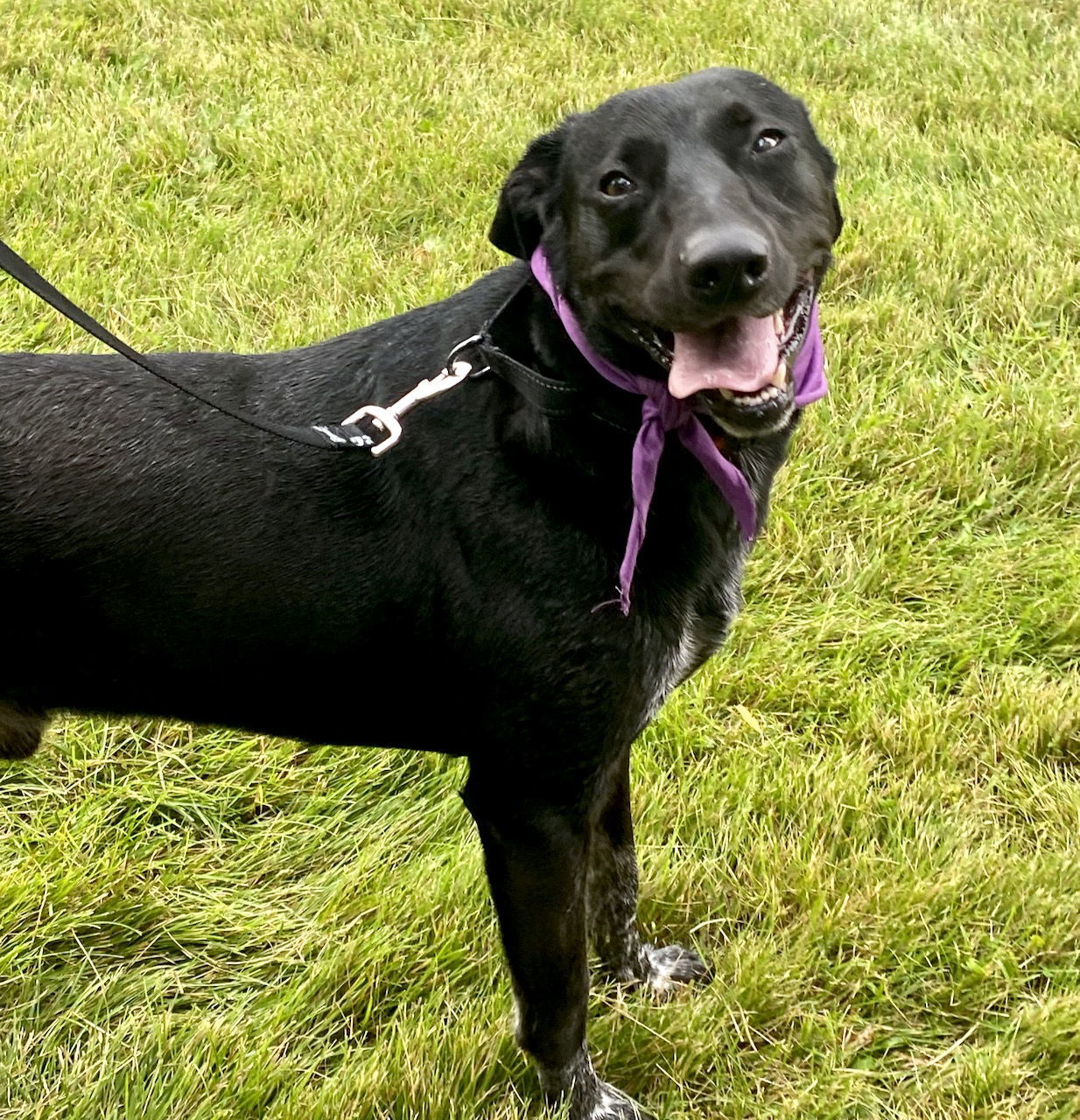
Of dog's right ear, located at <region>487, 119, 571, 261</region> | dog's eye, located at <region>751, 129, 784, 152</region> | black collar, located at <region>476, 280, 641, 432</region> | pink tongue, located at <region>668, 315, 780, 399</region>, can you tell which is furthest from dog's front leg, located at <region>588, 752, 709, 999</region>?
dog's eye, located at <region>751, 129, 784, 152</region>

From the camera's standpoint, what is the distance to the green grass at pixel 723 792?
2.49 m

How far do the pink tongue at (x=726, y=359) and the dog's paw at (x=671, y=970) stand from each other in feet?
4.65

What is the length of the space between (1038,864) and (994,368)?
2.09m

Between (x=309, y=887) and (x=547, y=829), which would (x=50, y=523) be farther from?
(x=309, y=887)

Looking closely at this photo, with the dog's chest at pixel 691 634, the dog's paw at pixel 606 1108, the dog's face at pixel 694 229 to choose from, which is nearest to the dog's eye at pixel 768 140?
the dog's face at pixel 694 229

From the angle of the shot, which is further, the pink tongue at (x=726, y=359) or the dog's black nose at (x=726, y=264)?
the pink tongue at (x=726, y=359)

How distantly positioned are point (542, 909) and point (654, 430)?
0.91 m

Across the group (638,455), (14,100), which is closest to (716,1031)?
(638,455)

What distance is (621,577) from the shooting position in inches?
77.0

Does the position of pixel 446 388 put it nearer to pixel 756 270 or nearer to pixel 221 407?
pixel 221 407

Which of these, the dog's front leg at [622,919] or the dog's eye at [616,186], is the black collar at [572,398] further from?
the dog's front leg at [622,919]

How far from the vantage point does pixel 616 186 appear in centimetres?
202

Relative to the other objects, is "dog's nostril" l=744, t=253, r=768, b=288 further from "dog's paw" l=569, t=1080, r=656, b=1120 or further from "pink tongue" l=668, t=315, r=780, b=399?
"dog's paw" l=569, t=1080, r=656, b=1120

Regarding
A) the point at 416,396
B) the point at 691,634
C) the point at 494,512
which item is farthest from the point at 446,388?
the point at 691,634
